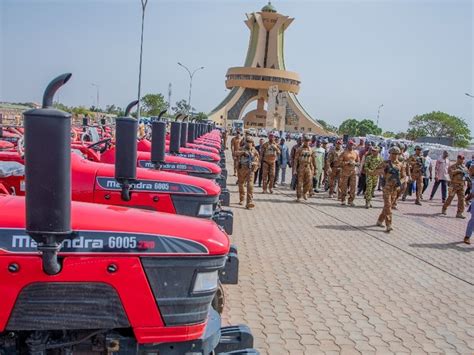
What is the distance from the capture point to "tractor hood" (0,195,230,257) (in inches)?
108

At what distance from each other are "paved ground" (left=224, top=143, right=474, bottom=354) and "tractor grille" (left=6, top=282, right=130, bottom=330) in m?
2.35

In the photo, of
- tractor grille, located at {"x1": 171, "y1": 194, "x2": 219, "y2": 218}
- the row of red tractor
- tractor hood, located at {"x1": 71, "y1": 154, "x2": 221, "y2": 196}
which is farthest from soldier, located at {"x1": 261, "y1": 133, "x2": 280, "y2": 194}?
the row of red tractor

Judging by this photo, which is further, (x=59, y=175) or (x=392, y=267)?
(x=392, y=267)

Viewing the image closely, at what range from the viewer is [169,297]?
294 cm

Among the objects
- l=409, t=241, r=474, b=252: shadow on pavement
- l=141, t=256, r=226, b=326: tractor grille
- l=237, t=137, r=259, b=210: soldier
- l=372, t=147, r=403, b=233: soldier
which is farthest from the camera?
l=237, t=137, r=259, b=210: soldier

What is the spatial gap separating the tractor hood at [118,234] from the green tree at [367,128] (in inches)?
3888

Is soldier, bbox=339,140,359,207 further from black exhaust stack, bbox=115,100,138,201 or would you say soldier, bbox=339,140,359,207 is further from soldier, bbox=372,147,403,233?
black exhaust stack, bbox=115,100,138,201

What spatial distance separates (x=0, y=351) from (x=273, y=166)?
12643 mm

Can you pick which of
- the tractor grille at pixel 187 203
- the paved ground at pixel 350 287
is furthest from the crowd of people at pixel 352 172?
the tractor grille at pixel 187 203

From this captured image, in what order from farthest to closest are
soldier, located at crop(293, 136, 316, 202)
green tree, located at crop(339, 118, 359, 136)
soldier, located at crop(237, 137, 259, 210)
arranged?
green tree, located at crop(339, 118, 359, 136) < soldier, located at crop(293, 136, 316, 202) < soldier, located at crop(237, 137, 259, 210)

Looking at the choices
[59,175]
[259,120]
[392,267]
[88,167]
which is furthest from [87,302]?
[259,120]

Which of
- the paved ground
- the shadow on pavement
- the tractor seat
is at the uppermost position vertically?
the tractor seat

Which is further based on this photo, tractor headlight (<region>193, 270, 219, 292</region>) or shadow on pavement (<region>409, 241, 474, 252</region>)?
shadow on pavement (<region>409, 241, 474, 252</region>)

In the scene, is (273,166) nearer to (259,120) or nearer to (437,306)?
(437,306)
